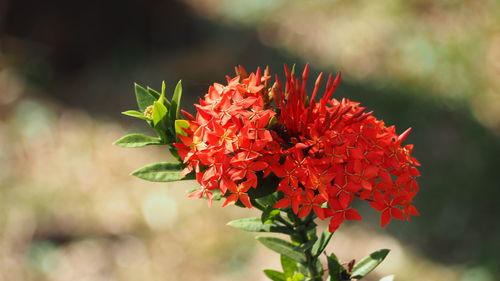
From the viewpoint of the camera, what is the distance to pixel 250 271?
2.96m

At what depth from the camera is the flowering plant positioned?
989 mm

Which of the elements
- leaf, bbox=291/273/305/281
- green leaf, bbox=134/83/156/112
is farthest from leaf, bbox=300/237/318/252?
green leaf, bbox=134/83/156/112

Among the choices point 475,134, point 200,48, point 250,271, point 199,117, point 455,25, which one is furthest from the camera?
point 200,48

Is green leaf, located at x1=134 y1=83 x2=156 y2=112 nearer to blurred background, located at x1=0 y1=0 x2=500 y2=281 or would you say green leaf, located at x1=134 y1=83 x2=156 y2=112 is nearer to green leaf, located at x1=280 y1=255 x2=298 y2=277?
green leaf, located at x1=280 y1=255 x2=298 y2=277

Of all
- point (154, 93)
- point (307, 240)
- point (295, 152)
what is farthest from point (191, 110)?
point (295, 152)

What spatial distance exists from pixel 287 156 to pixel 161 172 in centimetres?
27

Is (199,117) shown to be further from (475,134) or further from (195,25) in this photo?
(195,25)

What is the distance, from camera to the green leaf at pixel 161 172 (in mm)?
1117

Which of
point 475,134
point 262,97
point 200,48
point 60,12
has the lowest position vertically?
point 262,97

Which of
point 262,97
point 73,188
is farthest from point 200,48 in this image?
point 262,97

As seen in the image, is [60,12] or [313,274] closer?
[313,274]

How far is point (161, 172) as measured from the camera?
1.13 m

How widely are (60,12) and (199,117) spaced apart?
3673 mm

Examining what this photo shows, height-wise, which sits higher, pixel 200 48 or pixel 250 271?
pixel 200 48
